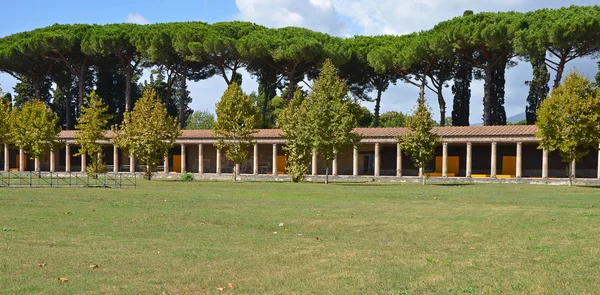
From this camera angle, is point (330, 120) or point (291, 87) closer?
point (330, 120)

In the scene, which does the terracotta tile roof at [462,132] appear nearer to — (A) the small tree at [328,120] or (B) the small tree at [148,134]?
(A) the small tree at [328,120]

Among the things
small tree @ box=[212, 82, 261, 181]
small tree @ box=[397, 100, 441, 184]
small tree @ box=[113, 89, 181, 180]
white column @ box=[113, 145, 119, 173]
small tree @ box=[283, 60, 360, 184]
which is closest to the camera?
small tree @ box=[397, 100, 441, 184]

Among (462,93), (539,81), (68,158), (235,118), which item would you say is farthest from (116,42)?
(539,81)

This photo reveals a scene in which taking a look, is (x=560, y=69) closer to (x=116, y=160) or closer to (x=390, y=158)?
(x=390, y=158)

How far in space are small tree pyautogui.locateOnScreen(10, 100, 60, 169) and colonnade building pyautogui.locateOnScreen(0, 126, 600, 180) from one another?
138 inches

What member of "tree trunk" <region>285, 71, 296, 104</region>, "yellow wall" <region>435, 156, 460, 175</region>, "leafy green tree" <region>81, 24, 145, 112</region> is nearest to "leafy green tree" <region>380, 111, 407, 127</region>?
"tree trunk" <region>285, 71, 296, 104</region>

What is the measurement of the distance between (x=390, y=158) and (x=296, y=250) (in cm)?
5583

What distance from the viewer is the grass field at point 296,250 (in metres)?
10.9

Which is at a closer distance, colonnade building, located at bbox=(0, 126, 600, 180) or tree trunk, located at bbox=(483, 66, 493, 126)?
colonnade building, located at bbox=(0, 126, 600, 180)

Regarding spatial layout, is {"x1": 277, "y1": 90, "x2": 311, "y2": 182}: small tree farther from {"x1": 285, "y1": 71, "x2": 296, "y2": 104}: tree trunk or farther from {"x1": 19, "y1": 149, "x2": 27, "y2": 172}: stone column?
{"x1": 19, "y1": 149, "x2": 27, "y2": 172}: stone column

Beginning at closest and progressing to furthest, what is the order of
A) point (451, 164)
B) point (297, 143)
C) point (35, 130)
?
point (297, 143), point (35, 130), point (451, 164)

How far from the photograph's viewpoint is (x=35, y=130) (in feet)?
199

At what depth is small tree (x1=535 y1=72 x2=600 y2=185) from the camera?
46.6 meters

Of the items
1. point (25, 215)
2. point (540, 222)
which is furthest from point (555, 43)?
point (25, 215)
